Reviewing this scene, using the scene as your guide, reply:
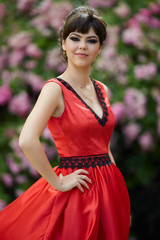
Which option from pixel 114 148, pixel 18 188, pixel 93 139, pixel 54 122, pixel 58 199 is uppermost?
pixel 54 122

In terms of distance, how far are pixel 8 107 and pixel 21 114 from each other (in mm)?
161

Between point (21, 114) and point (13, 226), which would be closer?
point (13, 226)

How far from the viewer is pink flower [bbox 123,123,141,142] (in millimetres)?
3113

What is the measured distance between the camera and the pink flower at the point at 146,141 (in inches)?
123

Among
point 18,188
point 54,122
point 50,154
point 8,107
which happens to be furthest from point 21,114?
point 54,122

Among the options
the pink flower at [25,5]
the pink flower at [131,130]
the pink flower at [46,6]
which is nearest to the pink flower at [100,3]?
the pink flower at [46,6]

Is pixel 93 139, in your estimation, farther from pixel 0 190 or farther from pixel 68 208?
pixel 0 190

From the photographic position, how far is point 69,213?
1.61 metres

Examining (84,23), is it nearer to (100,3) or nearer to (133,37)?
(133,37)

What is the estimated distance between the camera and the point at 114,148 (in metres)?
3.29

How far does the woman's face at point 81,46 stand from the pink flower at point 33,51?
4.97ft

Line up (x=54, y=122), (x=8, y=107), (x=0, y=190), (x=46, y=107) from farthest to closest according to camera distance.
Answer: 1. (x=8, y=107)
2. (x=0, y=190)
3. (x=54, y=122)
4. (x=46, y=107)

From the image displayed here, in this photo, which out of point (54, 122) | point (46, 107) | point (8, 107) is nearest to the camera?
point (46, 107)

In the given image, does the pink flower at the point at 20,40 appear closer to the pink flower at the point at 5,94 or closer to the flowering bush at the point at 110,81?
the flowering bush at the point at 110,81
